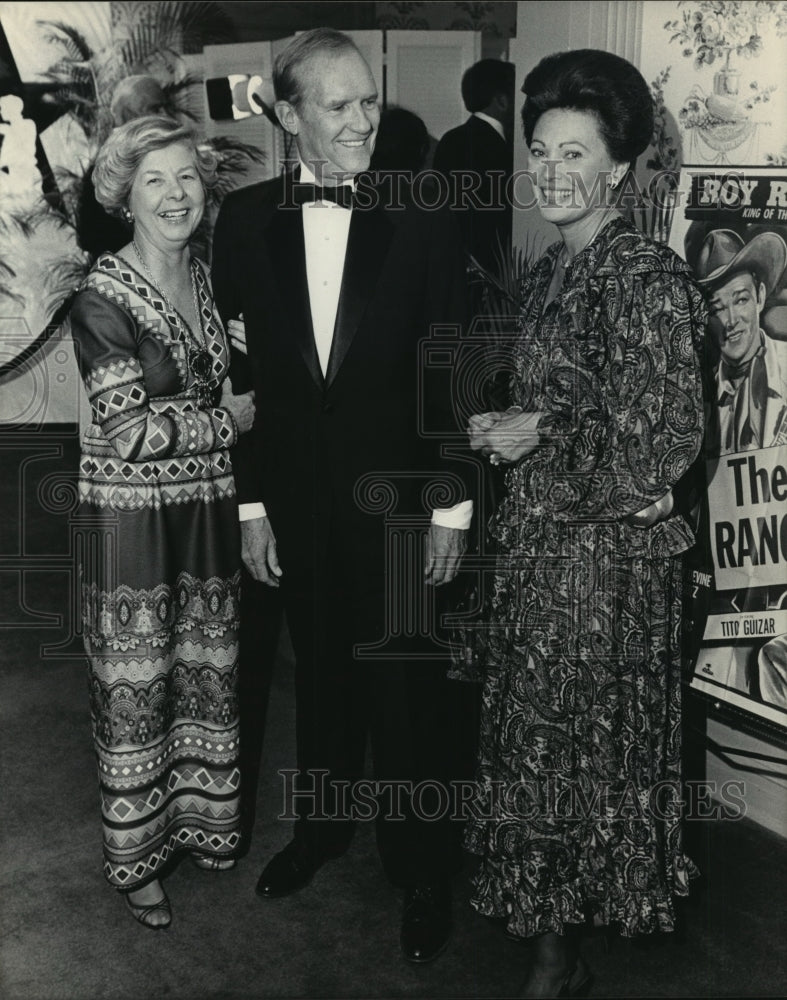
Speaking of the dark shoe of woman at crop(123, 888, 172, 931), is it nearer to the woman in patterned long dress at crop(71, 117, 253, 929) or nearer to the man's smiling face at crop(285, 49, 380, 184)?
the woman in patterned long dress at crop(71, 117, 253, 929)

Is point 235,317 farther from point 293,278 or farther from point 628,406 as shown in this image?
point 628,406

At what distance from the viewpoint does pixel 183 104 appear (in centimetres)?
540

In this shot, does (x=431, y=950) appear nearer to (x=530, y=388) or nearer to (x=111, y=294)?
(x=530, y=388)

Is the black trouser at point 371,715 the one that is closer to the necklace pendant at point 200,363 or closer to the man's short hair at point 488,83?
the necklace pendant at point 200,363

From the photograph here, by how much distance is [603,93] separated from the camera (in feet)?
5.96

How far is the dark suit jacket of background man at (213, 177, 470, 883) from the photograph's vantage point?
2.10 meters

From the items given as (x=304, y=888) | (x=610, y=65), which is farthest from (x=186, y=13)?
(x=304, y=888)

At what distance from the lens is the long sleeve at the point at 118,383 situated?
2006 millimetres

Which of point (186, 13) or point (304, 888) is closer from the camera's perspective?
point (304, 888)

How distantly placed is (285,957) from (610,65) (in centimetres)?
186

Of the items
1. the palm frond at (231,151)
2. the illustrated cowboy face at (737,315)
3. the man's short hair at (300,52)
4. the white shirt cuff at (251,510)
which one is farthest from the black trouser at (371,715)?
the palm frond at (231,151)

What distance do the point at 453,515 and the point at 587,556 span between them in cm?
33

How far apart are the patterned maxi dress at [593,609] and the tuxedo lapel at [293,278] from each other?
421 millimetres

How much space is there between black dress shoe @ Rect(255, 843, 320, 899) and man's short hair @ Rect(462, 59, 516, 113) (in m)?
2.15
